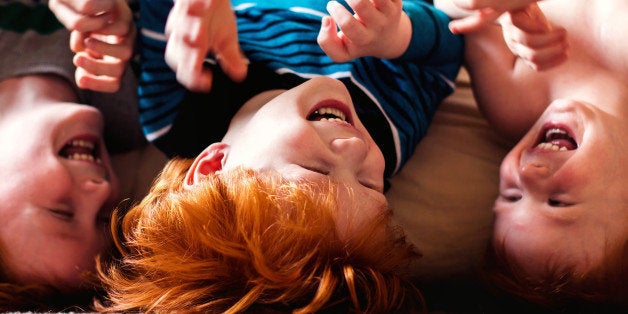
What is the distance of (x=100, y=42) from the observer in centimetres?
83

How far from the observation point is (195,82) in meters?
0.73

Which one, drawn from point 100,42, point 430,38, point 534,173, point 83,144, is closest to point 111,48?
point 100,42

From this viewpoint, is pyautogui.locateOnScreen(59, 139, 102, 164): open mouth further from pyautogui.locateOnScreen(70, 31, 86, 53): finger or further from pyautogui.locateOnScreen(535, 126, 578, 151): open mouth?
pyautogui.locateOnScreen(535, 126, 578, 151): open mouth

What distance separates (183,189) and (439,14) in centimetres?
50

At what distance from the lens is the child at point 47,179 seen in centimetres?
80

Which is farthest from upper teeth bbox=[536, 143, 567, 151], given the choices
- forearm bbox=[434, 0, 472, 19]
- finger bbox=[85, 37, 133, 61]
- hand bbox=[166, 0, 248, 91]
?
finger bbox=[85, 37, 133, 61]

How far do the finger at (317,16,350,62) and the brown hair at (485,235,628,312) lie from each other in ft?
1.19

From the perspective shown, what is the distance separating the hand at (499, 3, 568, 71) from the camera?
77 cm

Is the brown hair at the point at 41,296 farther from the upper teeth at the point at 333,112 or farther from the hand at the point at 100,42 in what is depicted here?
the upper teeth at the point at 333,112

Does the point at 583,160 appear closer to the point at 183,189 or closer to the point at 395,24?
the point at 395,24

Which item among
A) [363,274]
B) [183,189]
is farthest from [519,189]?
[183,189]

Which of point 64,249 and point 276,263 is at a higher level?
point 276,263

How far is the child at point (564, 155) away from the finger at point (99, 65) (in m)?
0.46

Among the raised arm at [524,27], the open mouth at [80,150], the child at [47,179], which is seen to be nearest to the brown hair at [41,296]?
the child at [47,179]
